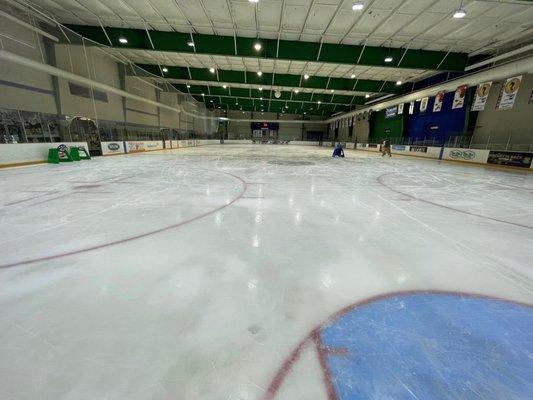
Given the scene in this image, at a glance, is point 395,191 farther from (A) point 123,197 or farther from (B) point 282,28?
(B) point 282,28

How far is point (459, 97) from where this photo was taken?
15594 millimetres

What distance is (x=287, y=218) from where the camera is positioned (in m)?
4.07

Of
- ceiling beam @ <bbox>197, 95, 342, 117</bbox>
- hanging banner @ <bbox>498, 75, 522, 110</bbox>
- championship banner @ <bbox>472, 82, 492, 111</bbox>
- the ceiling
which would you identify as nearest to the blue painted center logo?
the ceiling

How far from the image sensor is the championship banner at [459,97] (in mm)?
15203

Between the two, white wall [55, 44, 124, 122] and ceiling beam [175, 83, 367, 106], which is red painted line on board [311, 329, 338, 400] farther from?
ceiling beam [175, 83, 367, 106]

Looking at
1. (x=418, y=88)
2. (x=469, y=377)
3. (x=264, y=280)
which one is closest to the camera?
(x=469, y=377)

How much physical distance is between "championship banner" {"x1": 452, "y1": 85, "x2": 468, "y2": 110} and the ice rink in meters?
14.9

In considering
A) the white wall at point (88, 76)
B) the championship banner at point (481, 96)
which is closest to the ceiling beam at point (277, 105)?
the white wall at point (88, 76)

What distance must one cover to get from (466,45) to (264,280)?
16.4 metres

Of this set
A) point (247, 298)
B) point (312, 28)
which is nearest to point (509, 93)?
point (312, 28)

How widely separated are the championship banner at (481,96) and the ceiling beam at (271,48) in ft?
7.06

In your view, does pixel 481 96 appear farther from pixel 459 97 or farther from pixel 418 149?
pixel 418 149

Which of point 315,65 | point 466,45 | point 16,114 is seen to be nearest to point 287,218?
point 16,114

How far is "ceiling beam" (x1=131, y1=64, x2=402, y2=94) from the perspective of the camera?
18328mm
